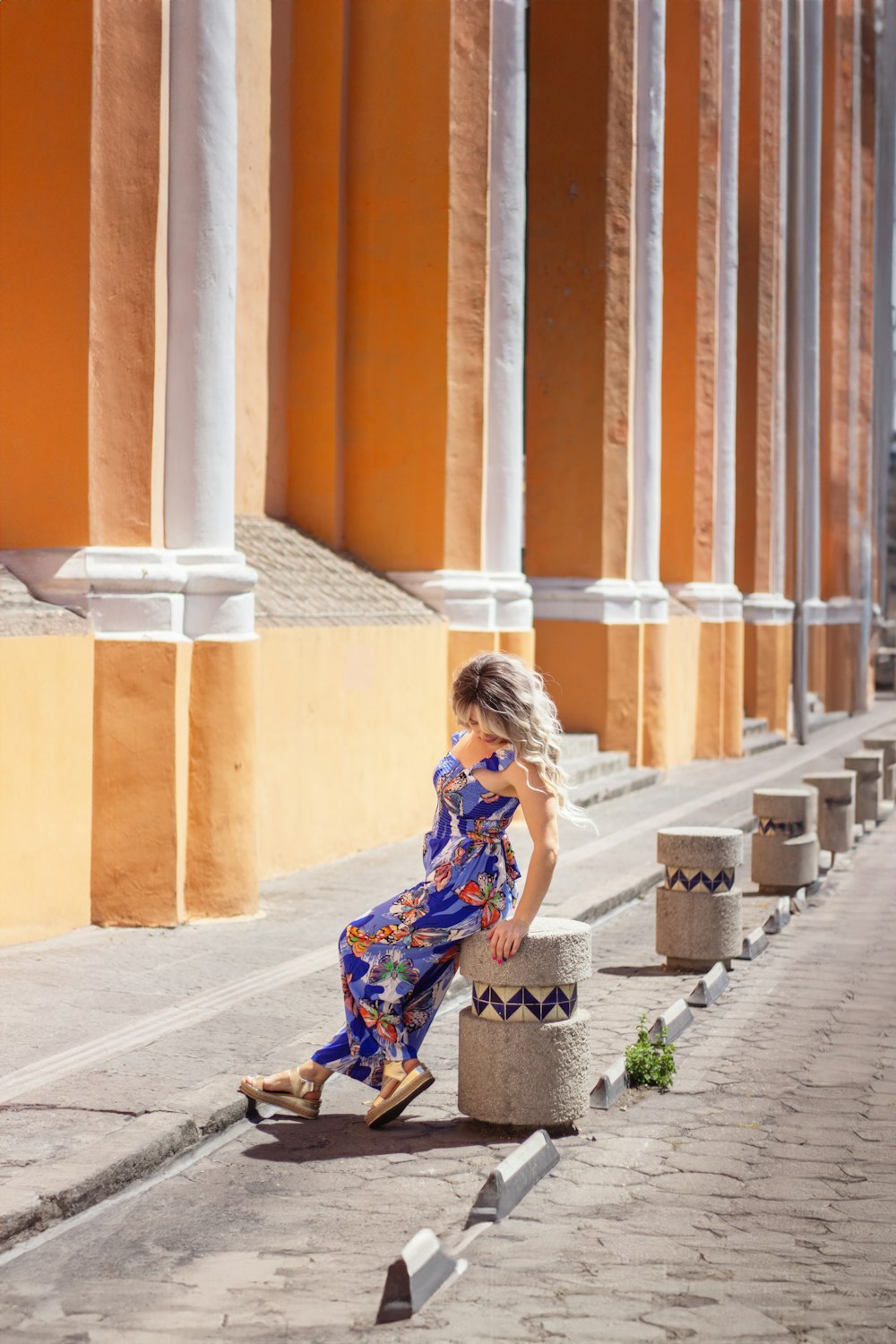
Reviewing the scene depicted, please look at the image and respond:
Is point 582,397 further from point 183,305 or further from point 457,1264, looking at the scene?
point 457,1264

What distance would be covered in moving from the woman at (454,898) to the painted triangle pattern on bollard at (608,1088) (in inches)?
28.5

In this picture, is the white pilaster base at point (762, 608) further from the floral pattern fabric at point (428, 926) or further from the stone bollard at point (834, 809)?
the floral pattern fabric at point (428, 926)

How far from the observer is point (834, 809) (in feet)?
46.9

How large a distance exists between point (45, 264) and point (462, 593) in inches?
227

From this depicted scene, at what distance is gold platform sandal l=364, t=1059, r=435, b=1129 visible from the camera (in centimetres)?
626

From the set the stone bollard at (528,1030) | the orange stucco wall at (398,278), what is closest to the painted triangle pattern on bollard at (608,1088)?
the stone bollard at (528,1030)

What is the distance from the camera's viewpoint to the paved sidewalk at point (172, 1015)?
5.75 metres

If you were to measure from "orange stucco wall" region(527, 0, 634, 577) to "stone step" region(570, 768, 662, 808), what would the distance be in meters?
2.13

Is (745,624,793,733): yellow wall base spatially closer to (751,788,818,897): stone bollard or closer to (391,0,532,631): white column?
(391,0,532,631): white column

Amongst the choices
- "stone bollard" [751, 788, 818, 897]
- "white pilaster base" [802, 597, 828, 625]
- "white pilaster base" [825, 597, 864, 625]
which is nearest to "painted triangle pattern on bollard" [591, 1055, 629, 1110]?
"stone bollard" [751, 788, 818, 897]

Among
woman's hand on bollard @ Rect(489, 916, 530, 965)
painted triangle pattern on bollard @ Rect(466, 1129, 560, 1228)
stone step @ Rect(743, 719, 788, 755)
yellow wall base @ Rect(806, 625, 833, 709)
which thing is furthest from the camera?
yellow wall base @ Rect(806, 625, 833, 709)

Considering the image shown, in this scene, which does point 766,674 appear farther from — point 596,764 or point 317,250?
point 317,250

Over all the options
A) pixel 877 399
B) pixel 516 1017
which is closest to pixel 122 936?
pixel 516 1017

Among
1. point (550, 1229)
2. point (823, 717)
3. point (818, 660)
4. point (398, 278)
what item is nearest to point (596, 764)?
point (398, 278)
